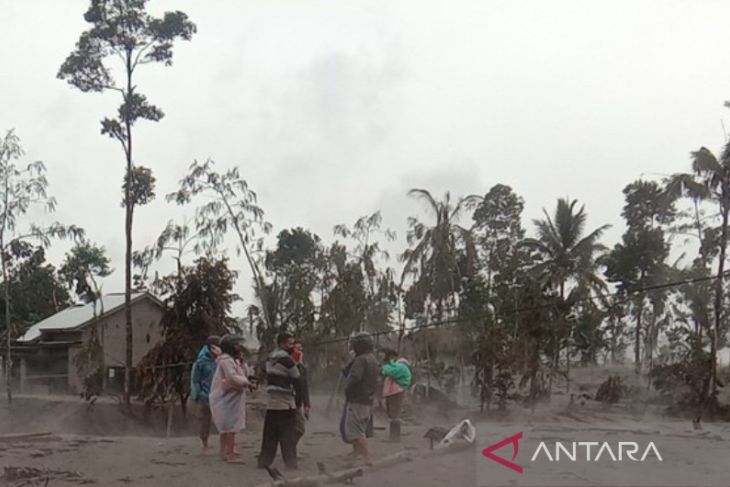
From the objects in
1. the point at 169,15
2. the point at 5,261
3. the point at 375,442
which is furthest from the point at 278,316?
the point at 375,442

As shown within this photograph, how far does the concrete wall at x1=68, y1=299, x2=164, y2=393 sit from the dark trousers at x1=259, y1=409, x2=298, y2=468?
25.8 metres

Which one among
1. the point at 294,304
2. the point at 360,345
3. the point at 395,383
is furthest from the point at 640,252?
the point at 360,345

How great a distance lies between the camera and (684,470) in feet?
29.3

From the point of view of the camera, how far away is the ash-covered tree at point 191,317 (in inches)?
719

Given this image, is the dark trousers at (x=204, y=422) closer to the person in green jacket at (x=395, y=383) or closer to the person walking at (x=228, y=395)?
the person walking at (x=228, y=395)

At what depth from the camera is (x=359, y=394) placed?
913 cm

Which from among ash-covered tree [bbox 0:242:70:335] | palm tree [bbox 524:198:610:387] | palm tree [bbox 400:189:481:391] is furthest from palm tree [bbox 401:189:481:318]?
ash-covered tree [bbox 0:242:70:335]

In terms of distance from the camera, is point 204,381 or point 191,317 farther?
point 191,317

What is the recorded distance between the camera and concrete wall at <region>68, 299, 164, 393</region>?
33906 millimetres

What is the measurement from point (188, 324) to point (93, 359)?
972 centimetres

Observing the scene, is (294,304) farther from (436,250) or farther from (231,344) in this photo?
(231,344)

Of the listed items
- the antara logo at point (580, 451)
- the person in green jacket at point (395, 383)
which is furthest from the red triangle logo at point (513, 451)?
the person in green jacket at point (395, 383)

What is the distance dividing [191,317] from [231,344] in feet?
31.8

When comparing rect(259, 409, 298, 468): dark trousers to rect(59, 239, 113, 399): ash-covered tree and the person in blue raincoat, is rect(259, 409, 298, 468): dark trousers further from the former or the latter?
rect(59, 239, 113, 399): ash-covered tree
